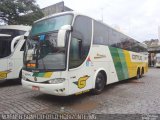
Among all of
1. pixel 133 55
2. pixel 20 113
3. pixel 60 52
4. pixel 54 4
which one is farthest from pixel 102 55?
pixel 54 4

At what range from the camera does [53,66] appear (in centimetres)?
595

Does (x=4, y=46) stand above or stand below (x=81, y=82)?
above

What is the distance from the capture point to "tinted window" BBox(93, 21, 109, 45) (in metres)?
7.75

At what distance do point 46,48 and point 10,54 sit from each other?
13.7 ft

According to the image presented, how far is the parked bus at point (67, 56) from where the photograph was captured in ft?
19.2

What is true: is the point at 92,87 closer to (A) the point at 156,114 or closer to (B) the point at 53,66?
(B) the point at 53,66

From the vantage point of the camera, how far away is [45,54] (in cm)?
618

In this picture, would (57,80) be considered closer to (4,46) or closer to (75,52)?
(75,52)

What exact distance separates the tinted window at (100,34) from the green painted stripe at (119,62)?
66 centimetres

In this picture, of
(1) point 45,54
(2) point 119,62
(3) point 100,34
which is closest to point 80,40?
(1) point 45,54

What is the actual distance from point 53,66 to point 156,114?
10.8ft

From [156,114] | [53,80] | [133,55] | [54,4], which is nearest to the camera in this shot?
[156,114]

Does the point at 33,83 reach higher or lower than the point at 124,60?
lower

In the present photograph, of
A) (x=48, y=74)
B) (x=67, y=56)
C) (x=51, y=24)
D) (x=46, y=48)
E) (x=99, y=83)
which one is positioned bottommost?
(x=99, y=83)
